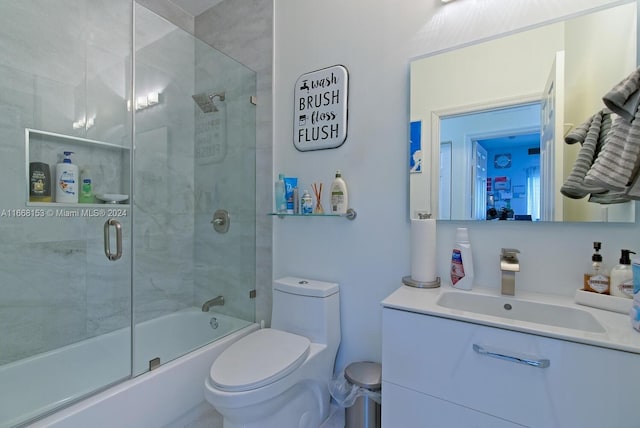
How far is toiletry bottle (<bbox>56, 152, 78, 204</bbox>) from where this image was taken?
1514mm

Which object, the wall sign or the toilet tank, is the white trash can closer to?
the toilet tank

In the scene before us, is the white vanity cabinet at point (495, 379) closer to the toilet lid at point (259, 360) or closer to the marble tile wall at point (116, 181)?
the toilet lid at point (259, 360)

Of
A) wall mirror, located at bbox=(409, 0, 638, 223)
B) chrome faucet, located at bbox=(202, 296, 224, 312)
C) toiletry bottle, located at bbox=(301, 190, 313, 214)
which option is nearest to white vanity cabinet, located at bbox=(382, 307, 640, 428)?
wall mirror, located at bbox=(409, 0, 638, 223)

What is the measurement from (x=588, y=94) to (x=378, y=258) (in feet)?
3.36

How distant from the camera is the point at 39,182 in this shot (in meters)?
1.46

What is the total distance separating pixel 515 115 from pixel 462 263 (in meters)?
0.63

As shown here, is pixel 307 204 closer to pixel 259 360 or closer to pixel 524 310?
pixel 259 360

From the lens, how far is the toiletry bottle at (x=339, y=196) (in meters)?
1.49

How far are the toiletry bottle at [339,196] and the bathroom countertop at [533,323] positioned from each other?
0.50 m

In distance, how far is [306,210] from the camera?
159cm

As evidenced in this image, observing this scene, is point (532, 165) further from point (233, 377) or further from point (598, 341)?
point (233, 377)

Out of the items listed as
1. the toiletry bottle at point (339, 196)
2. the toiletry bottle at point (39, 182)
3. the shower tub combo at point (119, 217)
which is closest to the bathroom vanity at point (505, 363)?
the toiletry bottle at point (339, 196)

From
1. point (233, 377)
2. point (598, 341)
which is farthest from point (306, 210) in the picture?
point (598, 341)

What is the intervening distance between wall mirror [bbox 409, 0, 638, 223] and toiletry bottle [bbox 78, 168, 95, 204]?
69.8 inches
